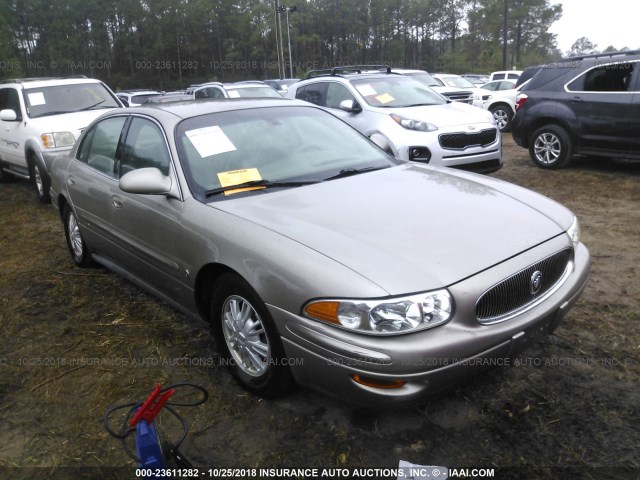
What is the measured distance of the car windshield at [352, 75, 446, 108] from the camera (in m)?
8.02

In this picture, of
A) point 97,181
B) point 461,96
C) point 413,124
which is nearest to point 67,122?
point 97,181

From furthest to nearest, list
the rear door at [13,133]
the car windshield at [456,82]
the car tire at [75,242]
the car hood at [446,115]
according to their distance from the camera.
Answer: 1. the car windshield at [456,82]
2. the rear door at [13,133]
3. the car hood at [446,115]
4. the car tire at [75,242]

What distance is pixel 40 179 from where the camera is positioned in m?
7.97

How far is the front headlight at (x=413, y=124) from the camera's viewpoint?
716 centimetres

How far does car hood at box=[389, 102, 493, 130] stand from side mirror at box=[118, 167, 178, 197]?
4816mm

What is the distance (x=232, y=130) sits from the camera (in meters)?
3.49

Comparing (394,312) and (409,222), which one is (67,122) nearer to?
(409,222)

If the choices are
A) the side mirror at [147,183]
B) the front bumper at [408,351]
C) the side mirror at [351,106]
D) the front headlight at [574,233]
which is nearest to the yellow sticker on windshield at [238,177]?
the side mirror at [147,183]

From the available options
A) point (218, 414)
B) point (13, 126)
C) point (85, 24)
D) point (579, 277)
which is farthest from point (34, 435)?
point (85, 24)

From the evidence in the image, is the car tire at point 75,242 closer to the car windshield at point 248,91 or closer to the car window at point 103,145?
the car window at point 103,145

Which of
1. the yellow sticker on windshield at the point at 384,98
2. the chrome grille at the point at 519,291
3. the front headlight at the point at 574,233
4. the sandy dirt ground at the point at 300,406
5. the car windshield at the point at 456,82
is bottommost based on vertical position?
the sandy dirt ground at the point at 300,406

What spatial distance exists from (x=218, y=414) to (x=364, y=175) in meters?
1.69

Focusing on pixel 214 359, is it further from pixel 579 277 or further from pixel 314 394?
pixel 579 277

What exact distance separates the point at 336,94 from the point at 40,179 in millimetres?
4600
